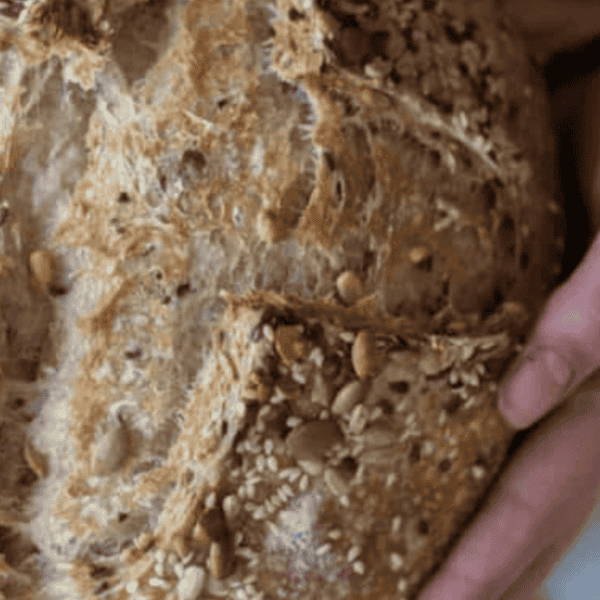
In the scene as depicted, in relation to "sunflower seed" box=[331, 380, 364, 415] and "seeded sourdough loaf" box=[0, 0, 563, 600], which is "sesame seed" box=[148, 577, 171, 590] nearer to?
"seeded sourdough loaf" box=[0, 0, 563, 600]

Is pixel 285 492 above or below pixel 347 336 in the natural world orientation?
below

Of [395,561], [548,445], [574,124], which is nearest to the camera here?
[395,561]

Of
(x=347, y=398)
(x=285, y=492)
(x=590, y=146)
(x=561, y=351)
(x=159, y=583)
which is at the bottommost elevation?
(x=159, y=583)

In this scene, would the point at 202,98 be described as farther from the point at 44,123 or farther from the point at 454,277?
the point at 454,277

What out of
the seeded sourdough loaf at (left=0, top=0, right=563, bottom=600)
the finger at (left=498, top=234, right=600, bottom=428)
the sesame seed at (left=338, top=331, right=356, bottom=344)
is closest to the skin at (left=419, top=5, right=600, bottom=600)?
the finger at (left=498, top=234, right=600, bottom=428)

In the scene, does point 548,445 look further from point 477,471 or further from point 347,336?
point 347,336

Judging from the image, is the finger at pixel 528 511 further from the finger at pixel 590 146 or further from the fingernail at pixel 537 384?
the finger at pixel 590 146

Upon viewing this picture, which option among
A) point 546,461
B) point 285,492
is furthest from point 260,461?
point 546,461
